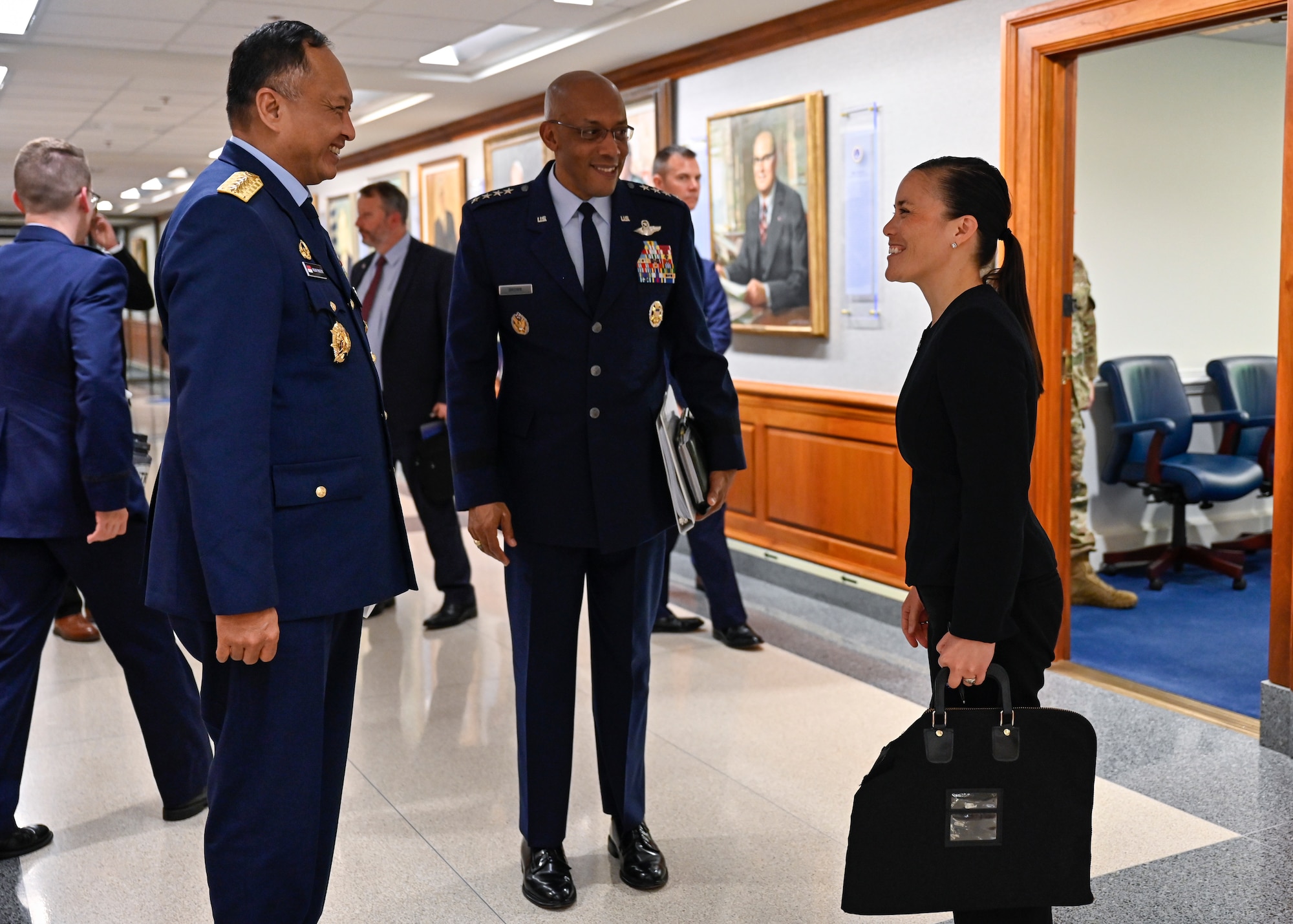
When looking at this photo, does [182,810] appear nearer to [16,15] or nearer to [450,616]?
[450,616]

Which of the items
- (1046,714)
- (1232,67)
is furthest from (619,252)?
(1232,67)

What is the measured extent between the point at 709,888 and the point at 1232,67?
6.08m

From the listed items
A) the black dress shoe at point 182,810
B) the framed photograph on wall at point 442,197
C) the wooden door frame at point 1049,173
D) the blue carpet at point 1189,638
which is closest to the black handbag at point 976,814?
the black dress shoe at point 182,810

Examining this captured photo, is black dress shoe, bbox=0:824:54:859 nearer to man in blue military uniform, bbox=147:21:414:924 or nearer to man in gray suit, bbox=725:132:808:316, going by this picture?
man in blue military uniform, bbox=147:21:414:924

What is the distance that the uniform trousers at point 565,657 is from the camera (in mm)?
2705

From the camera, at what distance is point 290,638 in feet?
6.43

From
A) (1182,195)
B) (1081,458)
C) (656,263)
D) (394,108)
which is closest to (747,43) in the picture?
(1182,195)

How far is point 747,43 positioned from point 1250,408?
353 centimetres

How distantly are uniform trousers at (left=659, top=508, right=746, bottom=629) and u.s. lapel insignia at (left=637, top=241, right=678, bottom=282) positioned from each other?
2.18 meters

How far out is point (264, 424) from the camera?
184 centimetres

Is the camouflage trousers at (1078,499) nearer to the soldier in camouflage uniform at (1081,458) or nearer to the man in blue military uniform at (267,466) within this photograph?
the soldier in camouflage uniform at (1081,458)

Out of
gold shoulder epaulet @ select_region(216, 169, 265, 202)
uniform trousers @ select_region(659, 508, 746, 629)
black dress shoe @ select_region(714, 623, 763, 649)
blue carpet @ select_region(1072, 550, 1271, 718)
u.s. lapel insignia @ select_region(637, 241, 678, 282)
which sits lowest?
blue carpet @ select_region(1072, 550, 1271, 718)

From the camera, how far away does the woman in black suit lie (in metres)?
1.84

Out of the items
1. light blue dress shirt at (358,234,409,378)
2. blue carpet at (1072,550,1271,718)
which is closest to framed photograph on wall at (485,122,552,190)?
light blue dress shirt at (358,234,409,378)
